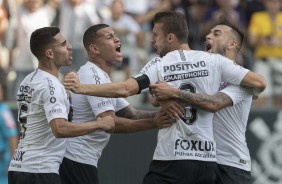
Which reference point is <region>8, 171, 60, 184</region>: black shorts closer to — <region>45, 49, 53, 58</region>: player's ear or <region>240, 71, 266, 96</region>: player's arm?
<region>45, 49, 53, 58</region>: player's ear

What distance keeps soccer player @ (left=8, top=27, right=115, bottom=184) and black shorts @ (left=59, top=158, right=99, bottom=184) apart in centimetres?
41

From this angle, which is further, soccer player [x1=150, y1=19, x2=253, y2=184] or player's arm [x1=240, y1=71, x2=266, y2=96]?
soccer player [x1=150, y1=19, x2=253, y2=184]

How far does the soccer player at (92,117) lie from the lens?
998 centimetres

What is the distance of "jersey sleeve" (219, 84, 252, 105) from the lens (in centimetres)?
955

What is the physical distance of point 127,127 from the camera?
10.2 meters

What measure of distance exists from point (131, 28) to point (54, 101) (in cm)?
752

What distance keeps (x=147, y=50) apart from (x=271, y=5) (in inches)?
94.5

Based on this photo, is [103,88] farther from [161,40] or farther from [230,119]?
[230,119]

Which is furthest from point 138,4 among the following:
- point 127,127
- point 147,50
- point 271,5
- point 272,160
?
point 127,127

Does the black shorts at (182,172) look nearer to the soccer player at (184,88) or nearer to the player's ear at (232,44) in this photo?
the soccer player at (184,88)

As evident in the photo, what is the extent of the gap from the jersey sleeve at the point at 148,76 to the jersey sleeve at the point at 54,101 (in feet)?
2.52

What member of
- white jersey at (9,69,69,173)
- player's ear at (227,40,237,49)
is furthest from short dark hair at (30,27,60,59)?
player's ear at (227,40,237,49)

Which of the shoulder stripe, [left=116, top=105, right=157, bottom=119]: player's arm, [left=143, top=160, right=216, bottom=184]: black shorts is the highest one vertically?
the shoulder stripe

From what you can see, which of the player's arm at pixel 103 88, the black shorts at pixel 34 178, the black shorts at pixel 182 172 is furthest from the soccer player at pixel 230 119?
the black shorts at pixel 34 178
